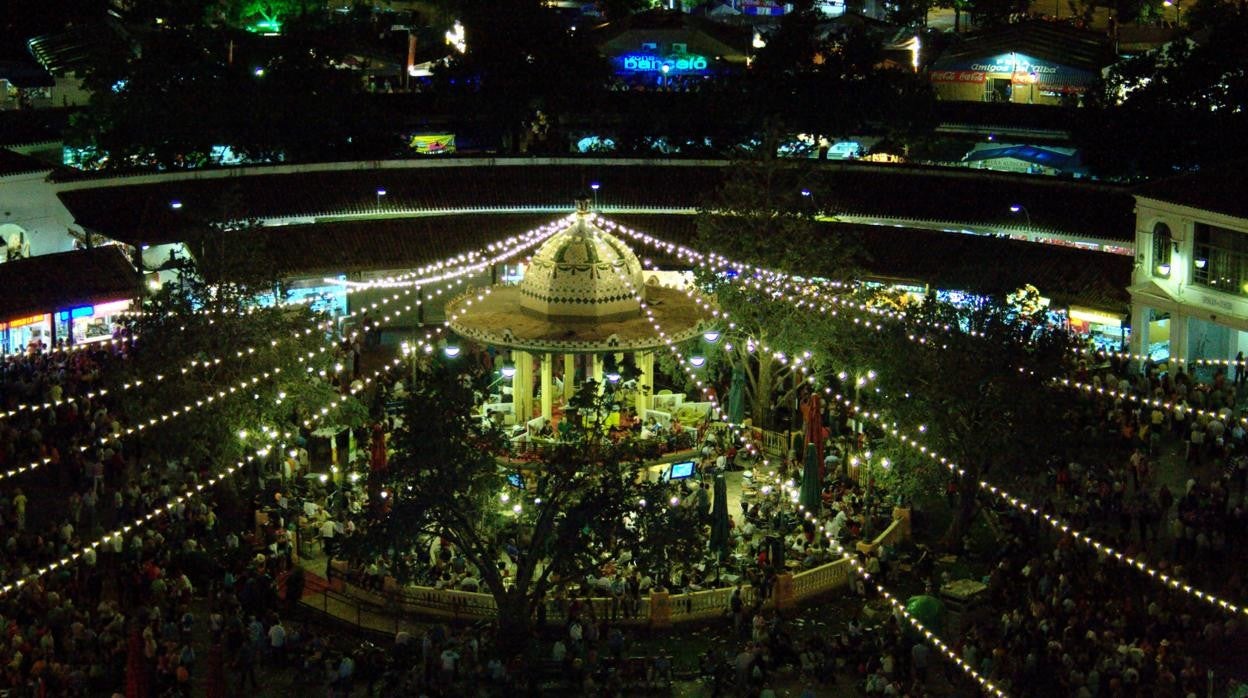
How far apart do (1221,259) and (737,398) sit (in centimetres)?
1439

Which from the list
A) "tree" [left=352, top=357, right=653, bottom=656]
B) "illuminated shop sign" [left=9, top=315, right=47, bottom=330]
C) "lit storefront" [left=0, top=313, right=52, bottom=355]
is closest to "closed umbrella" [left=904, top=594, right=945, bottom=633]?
"tree" [left=352, top=357, right=653, bottom=656]

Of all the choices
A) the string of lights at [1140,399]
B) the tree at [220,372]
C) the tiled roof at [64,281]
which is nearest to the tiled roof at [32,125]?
the tiled roof at [64,281]

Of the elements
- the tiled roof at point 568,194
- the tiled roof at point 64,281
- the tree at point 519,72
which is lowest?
the tiled roof at point 64,281

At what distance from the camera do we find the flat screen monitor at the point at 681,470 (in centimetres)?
4253

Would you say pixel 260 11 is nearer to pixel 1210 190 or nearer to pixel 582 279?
pixel 582 279

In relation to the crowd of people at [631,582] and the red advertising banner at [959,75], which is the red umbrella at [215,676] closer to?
the crowd of people at [631,582]

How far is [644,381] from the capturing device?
148 ft

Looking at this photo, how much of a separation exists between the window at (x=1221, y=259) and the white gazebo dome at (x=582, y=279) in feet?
54.0

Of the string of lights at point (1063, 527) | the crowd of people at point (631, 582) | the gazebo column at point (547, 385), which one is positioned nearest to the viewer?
the crowd of people at point (631, 582)

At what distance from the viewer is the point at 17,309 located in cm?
5106

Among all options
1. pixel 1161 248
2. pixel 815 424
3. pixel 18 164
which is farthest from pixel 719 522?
pixel 18 164

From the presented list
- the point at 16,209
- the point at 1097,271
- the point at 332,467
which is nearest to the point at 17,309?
the point at 16,209

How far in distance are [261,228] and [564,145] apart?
96.8 feet

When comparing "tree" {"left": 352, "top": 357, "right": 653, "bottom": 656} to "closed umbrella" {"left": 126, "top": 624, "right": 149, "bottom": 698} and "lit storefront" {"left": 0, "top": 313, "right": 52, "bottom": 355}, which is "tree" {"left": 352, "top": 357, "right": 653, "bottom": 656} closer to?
"closed umbrella" {"left": 126, "top": 624, "right": 149, "bottom": 698}
